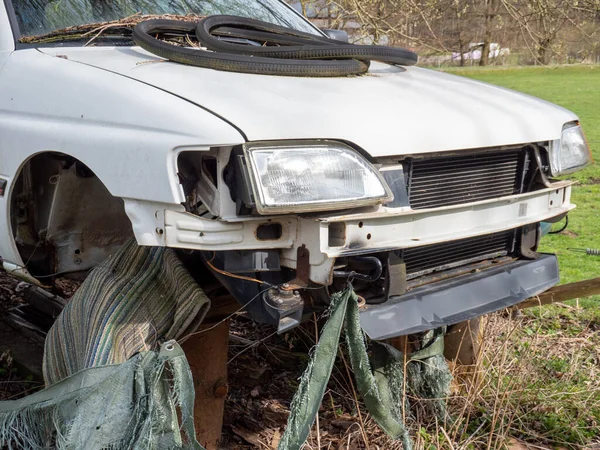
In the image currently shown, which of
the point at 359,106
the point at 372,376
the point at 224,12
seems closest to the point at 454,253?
the point at 372,376

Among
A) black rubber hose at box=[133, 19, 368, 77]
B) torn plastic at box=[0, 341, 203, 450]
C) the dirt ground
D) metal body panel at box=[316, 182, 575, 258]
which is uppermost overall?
black rubber hose at box=[133, 19, 368, 77]

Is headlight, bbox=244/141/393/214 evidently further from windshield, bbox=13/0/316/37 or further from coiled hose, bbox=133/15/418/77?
windshield, bbox=13/0/316/37

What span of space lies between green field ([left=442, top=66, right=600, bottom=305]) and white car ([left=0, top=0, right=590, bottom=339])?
7.10 feet

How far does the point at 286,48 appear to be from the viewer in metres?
3.00

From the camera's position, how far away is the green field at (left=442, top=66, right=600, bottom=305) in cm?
576

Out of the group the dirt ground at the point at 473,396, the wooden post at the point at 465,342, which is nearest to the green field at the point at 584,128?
the dirt ground at the point at 473,396

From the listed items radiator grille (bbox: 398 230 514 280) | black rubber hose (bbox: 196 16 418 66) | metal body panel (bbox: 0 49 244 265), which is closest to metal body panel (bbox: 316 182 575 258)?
radiator grille (bbox: 398 230 514 280)

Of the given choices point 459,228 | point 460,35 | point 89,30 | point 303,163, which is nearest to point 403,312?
point 459,228

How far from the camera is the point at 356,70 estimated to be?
3043 millimetres

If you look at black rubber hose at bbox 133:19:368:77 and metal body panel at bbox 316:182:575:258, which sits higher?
black rubber hose at bbox 133:19:368:77

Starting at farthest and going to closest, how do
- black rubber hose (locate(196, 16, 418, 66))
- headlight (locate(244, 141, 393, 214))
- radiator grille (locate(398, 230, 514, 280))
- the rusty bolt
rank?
the rusty bolt, black rubber hose (locate(196, 16, 418, 66)), radiator grille (locate(398, 230, 514, 280)), headlight (locate(244, 141, 393, 214))

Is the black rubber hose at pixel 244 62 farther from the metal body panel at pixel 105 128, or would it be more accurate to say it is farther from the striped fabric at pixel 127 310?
the striped fabric at pixel 127 310

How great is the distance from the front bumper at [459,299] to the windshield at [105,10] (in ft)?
6.16

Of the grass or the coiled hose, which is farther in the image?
the grass
